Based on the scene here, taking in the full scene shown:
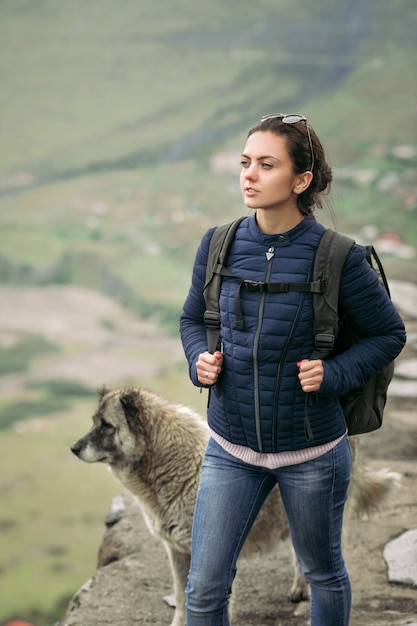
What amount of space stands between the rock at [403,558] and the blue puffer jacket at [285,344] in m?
1.56

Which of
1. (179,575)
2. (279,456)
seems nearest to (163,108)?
(179,575)

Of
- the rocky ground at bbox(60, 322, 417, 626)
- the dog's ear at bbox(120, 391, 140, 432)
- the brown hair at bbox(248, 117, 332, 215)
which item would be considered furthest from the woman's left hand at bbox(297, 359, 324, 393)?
the rocky ground at bbox(60, 322, 417, 626)

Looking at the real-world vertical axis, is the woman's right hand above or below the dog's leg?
above

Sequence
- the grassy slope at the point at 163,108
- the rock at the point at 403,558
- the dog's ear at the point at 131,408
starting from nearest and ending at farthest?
1. the dog's ear at the point at 131,408
2. the rock at the point at 403,558
3. the grassy slope at the point at 163,108

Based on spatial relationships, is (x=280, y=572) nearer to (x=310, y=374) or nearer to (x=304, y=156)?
(x=310, y=374)

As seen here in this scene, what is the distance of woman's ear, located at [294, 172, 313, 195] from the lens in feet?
7.14

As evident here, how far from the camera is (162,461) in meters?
3.19

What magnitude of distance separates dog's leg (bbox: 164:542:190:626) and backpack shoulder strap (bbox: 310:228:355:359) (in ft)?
4.74

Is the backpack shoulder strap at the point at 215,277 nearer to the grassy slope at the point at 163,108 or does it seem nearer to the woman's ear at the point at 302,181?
the woman's ear at the point at 302,181

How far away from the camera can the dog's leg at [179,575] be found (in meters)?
3.20

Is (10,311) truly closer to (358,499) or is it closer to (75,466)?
(75,466)

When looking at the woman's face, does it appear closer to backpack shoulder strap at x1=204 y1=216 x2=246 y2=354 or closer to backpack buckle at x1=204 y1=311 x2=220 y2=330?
backpack shoulder strap at x1=204 y1=216 x2=246 y2=354

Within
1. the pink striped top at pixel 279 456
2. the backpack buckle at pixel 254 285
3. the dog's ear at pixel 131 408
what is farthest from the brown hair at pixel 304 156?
the dog's ear at pixel 131 408

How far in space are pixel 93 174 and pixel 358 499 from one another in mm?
8034
